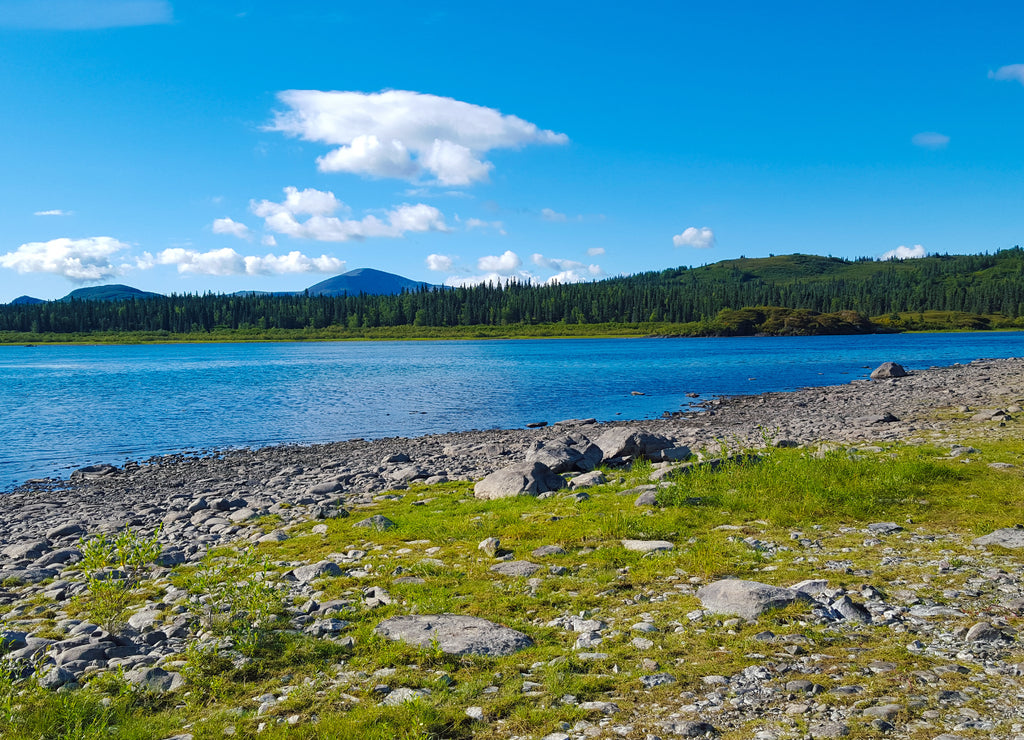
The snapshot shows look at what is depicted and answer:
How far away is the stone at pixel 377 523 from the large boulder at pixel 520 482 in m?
3.15

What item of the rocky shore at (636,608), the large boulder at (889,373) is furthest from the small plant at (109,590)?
the large boulder at (889,373)

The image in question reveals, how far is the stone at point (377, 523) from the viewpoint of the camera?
13961mm

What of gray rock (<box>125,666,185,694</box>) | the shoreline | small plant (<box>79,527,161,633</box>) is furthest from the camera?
the shoreline

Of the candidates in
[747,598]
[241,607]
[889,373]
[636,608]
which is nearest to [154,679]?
[241,607]

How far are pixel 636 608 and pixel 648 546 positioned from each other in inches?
104

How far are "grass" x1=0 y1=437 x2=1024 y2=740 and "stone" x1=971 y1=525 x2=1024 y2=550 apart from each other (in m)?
0.26

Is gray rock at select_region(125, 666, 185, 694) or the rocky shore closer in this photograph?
the rocky shore

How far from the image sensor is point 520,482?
55.3ft

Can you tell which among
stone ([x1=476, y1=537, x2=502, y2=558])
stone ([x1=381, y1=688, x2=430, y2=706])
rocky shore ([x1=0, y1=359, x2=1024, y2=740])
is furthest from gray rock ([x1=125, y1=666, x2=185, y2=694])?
stone ([x1=476, y1=537, x2=502, y2=558])

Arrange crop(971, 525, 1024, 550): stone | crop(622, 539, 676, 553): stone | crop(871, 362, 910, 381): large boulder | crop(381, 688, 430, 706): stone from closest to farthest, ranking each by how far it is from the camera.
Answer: crop(381, 688, 430, 706): stone
crop(971, 525, 1024, 550): stone
crop(622, 539, 676, 553): stone
crop(871, 362, 910, 381): large boulder

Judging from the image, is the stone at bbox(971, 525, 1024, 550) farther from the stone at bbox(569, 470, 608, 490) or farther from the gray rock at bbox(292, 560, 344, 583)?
the gray rock at bbox(292, 560, 344, 583)

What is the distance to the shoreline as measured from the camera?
19094 millimetres

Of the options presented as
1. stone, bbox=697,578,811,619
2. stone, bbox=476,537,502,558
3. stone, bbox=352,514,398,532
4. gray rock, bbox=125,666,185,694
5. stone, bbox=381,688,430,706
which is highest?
stone, bbox=697,578,811,619

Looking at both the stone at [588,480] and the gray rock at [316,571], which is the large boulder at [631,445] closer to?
the stone at [588,480]
